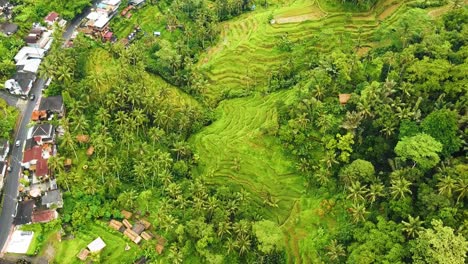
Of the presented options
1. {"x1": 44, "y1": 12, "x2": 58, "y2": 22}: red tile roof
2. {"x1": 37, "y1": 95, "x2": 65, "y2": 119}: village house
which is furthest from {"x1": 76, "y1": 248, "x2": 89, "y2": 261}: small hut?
{"x1": 44, "y1": 12, "x2": 58, "y2": 22}: red tile roof

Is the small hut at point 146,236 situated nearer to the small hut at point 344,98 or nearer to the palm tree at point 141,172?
the palm tree at point 141,172

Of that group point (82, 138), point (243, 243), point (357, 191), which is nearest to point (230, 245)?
point (243, 243)

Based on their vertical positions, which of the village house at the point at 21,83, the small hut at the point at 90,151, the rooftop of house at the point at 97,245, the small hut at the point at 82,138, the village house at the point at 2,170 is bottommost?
the rooftop of house at the point at 97,245

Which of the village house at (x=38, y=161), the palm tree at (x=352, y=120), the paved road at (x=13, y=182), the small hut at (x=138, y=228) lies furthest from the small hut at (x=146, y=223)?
the palm tree at (x=352, y=120)

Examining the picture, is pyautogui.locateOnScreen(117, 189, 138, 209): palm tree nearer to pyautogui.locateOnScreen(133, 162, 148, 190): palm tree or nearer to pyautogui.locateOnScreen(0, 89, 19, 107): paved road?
pyautogui.locateOnScreen(133, 162, 148, 190): palm tree

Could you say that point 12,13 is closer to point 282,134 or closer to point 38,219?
point 38,219

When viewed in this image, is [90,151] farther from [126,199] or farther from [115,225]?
[115,225]

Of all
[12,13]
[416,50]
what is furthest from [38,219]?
[416,50]
